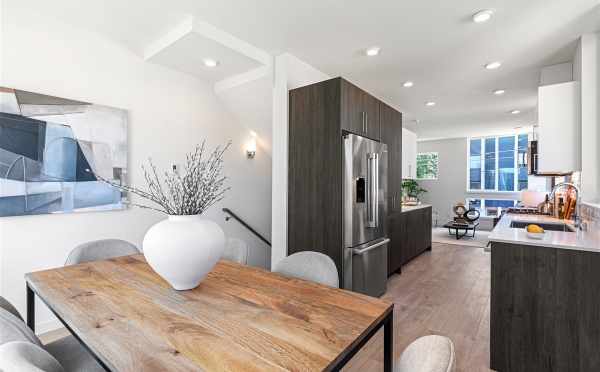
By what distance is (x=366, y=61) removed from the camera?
10.2ft

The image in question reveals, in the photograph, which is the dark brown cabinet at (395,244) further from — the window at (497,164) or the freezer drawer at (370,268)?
the window at (497,164)

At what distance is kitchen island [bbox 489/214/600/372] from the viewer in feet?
5.22

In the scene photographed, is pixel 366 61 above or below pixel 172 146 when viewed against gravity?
above

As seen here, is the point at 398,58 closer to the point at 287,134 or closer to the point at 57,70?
the point at 287,134

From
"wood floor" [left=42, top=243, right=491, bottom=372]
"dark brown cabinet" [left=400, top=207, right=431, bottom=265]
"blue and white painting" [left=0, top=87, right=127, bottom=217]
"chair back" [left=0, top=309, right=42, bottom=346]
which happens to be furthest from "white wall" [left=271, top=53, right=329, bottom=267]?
"chair back" [left=0, top=309, right=42, bottom=346]

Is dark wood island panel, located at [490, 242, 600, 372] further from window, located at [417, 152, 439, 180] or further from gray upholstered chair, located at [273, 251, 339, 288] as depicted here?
window, located at [417, 152, 439, 180]

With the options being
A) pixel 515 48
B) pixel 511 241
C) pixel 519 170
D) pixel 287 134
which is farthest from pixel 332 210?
pixel 519 170

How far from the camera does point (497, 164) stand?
25.9 ft

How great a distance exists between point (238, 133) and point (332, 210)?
1977mm

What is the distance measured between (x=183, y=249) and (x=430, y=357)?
93 cm

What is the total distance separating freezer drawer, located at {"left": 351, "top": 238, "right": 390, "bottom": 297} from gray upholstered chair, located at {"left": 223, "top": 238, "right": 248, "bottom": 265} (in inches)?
43.5

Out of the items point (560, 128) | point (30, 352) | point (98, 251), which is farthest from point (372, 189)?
point (30, 352)

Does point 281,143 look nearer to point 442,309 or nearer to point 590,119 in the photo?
point 442,309

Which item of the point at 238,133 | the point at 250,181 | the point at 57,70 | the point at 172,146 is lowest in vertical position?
the point at 250,181
